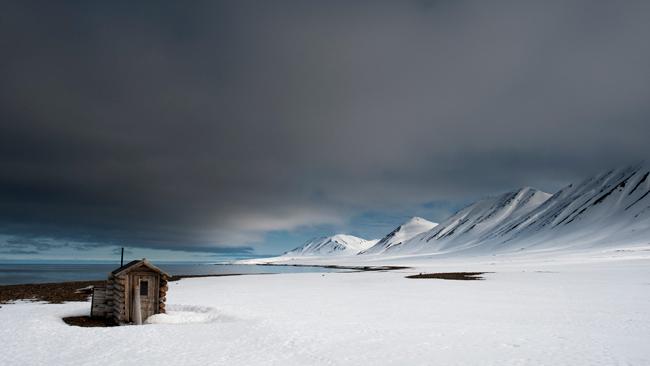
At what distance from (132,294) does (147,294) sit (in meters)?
0.89

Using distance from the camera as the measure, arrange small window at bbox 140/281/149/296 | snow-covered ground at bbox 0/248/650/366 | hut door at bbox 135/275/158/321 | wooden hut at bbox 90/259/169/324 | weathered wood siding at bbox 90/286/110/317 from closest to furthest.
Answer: snow-covered ground at bbox 0/248/650/366 → wooden hut at bbox 90/259/169/324 → hut door at bbox 135/275/158/321 → small window at bbox 140/281/149/296 → weathered wood siding at bbox 90/286/110/317

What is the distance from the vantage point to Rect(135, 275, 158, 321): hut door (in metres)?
25.8

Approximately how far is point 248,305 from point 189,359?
1677 centimetres

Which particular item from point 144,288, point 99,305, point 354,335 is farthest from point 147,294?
point 354,335

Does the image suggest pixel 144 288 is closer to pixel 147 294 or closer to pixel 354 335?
pixel 147 294

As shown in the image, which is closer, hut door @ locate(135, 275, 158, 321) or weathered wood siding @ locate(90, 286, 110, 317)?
hut door @ locate(135, 275, 158, 321)

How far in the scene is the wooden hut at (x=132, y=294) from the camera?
83.0 ft

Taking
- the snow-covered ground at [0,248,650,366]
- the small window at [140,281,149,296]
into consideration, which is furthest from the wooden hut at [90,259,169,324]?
the snow-covered ground at [0,248,650,366]

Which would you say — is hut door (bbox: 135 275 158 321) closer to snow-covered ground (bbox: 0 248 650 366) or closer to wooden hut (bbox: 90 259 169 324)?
wooden hut (bbox: 90 259 169 324)

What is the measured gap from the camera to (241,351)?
1712cm

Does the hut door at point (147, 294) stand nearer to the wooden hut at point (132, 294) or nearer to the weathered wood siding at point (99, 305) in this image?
the wooden hut at point (132, 294)

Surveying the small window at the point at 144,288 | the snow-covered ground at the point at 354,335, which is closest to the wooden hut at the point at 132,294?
the small window at the point at 144,288

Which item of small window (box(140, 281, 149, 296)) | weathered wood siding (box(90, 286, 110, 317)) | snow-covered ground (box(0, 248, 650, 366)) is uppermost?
small window (box(140, 281, 149, 296))

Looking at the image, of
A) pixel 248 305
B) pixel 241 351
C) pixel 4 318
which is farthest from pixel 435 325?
pixel 4 318
